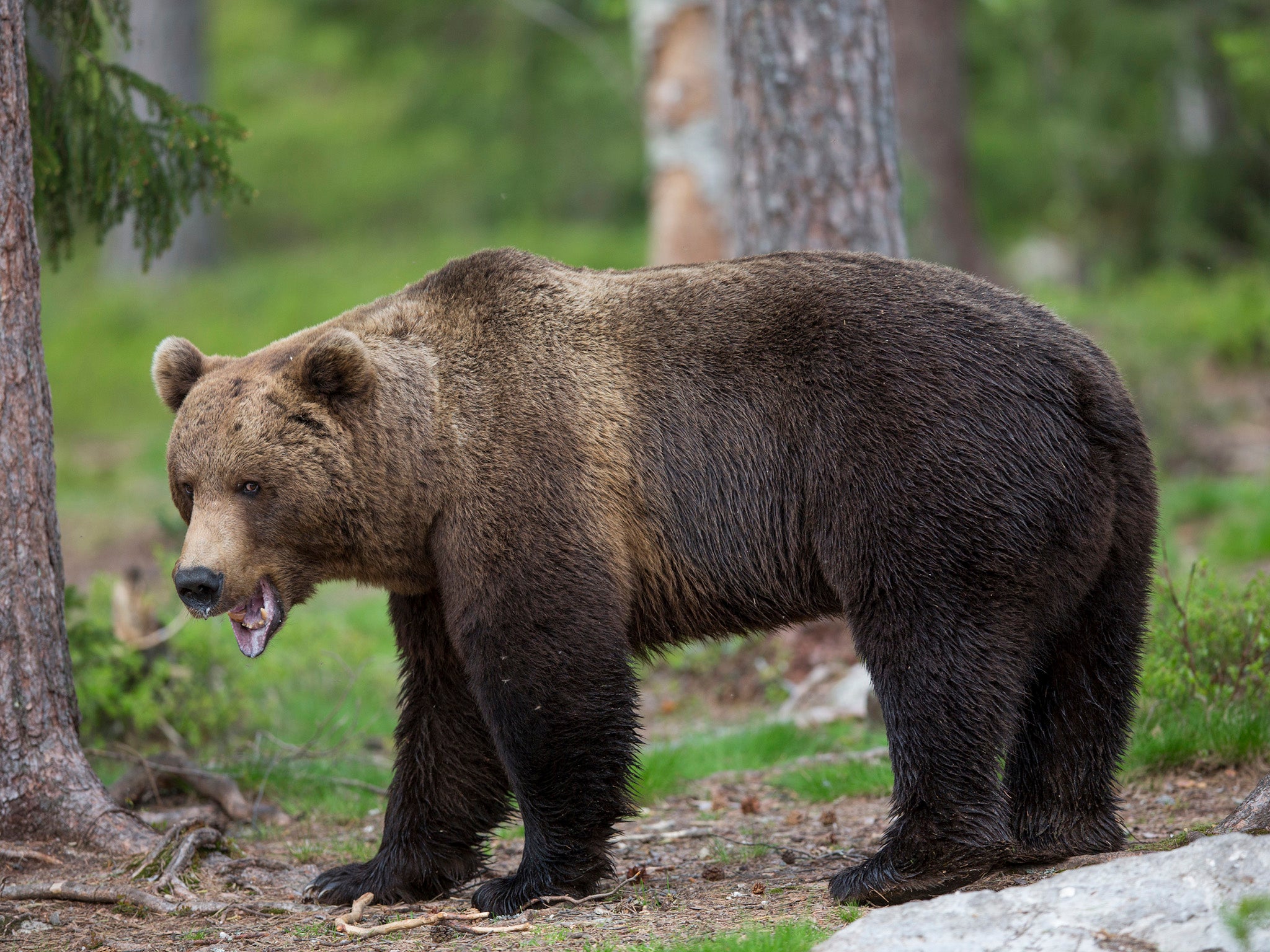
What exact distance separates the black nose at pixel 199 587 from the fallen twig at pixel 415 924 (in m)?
1.18

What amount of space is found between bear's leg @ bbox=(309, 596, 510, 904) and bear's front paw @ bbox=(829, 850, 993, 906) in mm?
1474

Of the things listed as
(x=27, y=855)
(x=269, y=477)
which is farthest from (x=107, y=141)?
(x=27, y=855)

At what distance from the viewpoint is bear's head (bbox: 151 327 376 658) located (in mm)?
4555

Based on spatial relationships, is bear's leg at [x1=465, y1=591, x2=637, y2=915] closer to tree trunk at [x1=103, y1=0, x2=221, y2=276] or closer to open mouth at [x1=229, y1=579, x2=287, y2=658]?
open mouth at [x1=229, y1=579, x2=287, y2=658]

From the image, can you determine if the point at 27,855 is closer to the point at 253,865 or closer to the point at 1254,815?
the point at 253,865

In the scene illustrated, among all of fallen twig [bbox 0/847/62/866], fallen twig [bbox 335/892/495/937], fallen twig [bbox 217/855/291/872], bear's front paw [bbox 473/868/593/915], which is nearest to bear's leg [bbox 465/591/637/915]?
bear's front paw [bbox 473/868/593/915]

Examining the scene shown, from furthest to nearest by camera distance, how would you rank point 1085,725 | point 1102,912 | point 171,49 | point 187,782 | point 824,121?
point 171,49 < point 824,121 < point 187,782 < point 1085,725 < point 1102,912

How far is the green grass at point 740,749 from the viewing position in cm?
645

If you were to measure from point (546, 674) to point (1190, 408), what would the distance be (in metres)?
9.31

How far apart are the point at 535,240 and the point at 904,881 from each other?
15.9 metres

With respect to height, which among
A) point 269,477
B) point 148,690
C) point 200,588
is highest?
point 269,477

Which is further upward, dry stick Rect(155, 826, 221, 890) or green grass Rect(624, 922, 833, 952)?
dry stick Rect(155, 826, 221, 890)

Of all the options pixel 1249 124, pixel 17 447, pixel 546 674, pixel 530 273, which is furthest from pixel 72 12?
pixel 1249 124

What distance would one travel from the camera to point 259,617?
4703 mm
